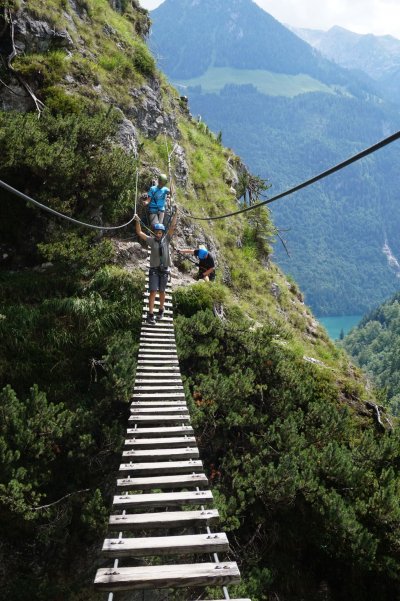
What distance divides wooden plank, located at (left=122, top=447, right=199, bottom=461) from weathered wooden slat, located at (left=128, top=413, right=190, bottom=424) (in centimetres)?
91

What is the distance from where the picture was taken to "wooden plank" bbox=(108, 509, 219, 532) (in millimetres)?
6047

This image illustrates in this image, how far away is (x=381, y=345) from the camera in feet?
477

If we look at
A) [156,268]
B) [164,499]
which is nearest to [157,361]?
[156,268]

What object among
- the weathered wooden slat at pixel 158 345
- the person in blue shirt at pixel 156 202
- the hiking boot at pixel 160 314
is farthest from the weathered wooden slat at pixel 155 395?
the person in blue shirt at pixel 156 202

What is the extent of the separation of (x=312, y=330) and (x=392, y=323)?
14678 centimetres

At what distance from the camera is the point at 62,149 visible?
1291 cm

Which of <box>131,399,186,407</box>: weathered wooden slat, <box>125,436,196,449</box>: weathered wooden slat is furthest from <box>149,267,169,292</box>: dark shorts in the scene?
<box>125,436,196,449</box>: weathered wooden slat

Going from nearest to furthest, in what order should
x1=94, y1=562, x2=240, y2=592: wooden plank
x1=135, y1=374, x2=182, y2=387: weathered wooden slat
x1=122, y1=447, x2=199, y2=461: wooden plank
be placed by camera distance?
x1=94, y1=562, x2=240, y2=592: wooden plank, x1=122, y1=447, x2=199, y2=461: wooden plank, x1=135, y1=374, x2=182, y2=387: weathered wooden slat

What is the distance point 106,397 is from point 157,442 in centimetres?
299

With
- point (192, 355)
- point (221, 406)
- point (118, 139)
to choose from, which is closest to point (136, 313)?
point (192, 355)

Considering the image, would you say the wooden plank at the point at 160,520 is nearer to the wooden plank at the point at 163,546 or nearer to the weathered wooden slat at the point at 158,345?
the wooden plank at the point at 163,546

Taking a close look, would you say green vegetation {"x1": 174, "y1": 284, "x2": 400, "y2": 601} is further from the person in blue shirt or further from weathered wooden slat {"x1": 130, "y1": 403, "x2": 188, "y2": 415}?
the person in blue shirt

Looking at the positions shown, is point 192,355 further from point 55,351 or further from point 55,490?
point 55,490

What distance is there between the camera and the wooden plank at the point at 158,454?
25.1 ft
